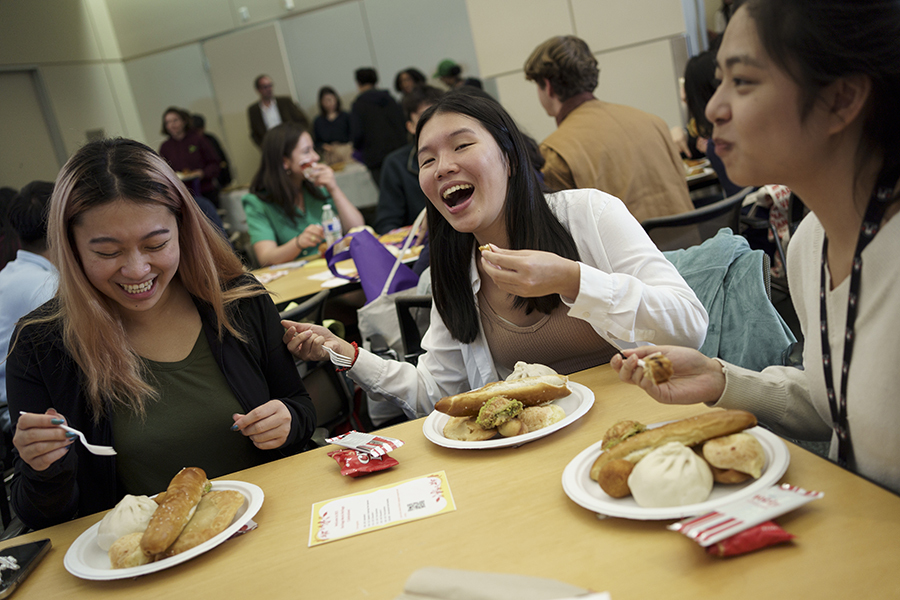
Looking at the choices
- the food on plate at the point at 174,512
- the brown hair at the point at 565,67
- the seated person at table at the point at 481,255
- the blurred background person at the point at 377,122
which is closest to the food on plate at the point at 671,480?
the seated person at table at the point at 481,255

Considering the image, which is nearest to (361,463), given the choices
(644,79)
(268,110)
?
(644,79)

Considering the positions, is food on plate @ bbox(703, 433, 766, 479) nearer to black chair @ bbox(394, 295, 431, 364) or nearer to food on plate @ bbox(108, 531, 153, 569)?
food on plate @ bbox(108, 531, 153, 569)

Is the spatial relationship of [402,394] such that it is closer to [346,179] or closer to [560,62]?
[560,62]

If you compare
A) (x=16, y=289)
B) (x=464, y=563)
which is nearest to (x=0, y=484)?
(x=16, y=289)

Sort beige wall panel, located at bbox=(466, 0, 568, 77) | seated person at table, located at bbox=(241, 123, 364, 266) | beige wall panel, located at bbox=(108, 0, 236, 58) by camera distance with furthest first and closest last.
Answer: beige wall panel, located at bbox=(108, 0, 236, 58), beige wall panel, located at bbox=(466, 0, 568, 77), seated person at table, located at bbox=(241, 123, 364, 266)

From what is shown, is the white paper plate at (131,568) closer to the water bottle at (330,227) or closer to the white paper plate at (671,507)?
the white paper plate at (671,507)

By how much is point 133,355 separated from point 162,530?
25.9 inches

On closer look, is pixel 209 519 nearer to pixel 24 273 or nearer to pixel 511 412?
pixel 511 412

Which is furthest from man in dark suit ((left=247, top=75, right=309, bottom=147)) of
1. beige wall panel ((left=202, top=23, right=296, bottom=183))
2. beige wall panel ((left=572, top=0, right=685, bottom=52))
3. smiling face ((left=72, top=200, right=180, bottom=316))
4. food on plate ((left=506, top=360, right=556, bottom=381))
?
food on plate ((left=506, top=360, right=556, bottom=381))

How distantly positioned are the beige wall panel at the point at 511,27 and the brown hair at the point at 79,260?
189 inches

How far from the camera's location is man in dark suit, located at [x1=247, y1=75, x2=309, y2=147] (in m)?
9.20

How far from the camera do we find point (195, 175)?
8797 mm

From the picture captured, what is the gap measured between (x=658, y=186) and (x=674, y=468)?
2448mm

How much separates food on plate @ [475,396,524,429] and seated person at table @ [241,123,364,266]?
2913mm
